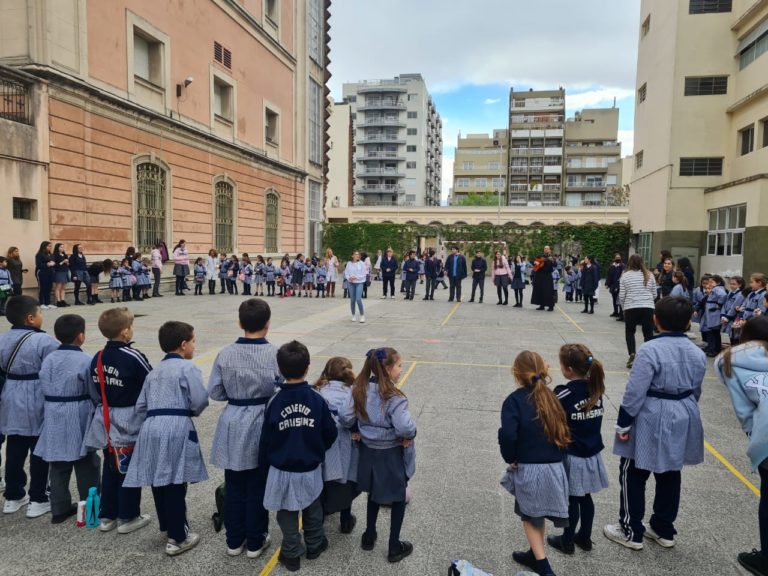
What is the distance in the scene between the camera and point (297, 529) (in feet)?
10.7

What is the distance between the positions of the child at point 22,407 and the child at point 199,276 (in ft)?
54.7

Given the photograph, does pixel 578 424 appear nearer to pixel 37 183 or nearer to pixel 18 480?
pixel 18 480

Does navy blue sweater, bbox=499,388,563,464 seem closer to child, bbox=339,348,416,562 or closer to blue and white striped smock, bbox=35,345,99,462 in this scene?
child, bbox=339,348,416,562

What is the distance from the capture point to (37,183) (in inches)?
563

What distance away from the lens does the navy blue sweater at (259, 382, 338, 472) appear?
3.16 m

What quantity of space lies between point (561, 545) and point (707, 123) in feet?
97.5

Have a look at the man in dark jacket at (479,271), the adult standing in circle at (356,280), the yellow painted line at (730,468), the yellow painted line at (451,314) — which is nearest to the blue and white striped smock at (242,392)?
the yellow painted line at (730,468)

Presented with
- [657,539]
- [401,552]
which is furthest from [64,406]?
[657,539]

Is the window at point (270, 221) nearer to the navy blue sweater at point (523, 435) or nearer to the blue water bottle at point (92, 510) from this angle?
the blue water bottle at point (92, 510)

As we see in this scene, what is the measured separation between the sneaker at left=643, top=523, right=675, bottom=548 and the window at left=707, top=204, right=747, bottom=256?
24201 mm

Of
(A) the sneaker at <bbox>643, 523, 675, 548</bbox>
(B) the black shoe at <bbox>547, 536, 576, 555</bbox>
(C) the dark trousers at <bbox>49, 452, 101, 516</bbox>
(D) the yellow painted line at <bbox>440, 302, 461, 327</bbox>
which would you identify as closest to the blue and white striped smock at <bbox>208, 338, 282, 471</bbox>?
(C) the dark trousers at <bbox>49, 452, 101, 516</bbox>

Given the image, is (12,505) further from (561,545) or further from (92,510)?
(561,545)

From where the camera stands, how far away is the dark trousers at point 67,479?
3.71 meters

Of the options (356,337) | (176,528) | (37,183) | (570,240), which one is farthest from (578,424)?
(570,240)
